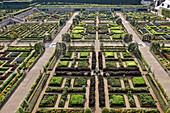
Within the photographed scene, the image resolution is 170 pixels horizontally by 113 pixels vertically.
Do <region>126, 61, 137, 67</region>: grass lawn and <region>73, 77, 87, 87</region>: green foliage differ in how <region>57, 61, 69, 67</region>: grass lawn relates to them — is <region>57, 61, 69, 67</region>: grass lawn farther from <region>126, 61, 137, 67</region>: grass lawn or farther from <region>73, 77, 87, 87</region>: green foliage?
<region>126, 61, 137, 67</region>: grass lawn

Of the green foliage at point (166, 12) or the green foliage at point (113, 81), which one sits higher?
the green foliage at point (166, 12)

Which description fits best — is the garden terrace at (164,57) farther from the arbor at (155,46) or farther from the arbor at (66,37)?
the arbor at (66,37)

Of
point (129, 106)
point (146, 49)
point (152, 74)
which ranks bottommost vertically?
point (129, 106)

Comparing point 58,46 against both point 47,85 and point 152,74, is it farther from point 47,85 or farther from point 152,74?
point 152,74

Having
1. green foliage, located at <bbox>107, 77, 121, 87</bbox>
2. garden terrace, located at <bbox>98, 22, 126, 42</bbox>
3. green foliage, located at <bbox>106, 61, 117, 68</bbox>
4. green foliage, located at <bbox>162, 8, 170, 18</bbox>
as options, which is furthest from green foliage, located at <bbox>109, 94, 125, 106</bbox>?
green foliage, located at <bbox>162, 8, 170, 18</bbox>

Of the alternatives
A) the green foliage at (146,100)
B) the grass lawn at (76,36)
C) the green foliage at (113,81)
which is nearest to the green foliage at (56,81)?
the green foliage at (113,81)

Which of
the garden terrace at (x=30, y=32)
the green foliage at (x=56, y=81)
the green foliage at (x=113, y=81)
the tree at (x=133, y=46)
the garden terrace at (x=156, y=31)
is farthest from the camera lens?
the garden terrace at (x=30, y=32)

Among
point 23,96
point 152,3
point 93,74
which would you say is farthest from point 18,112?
point 152,3
